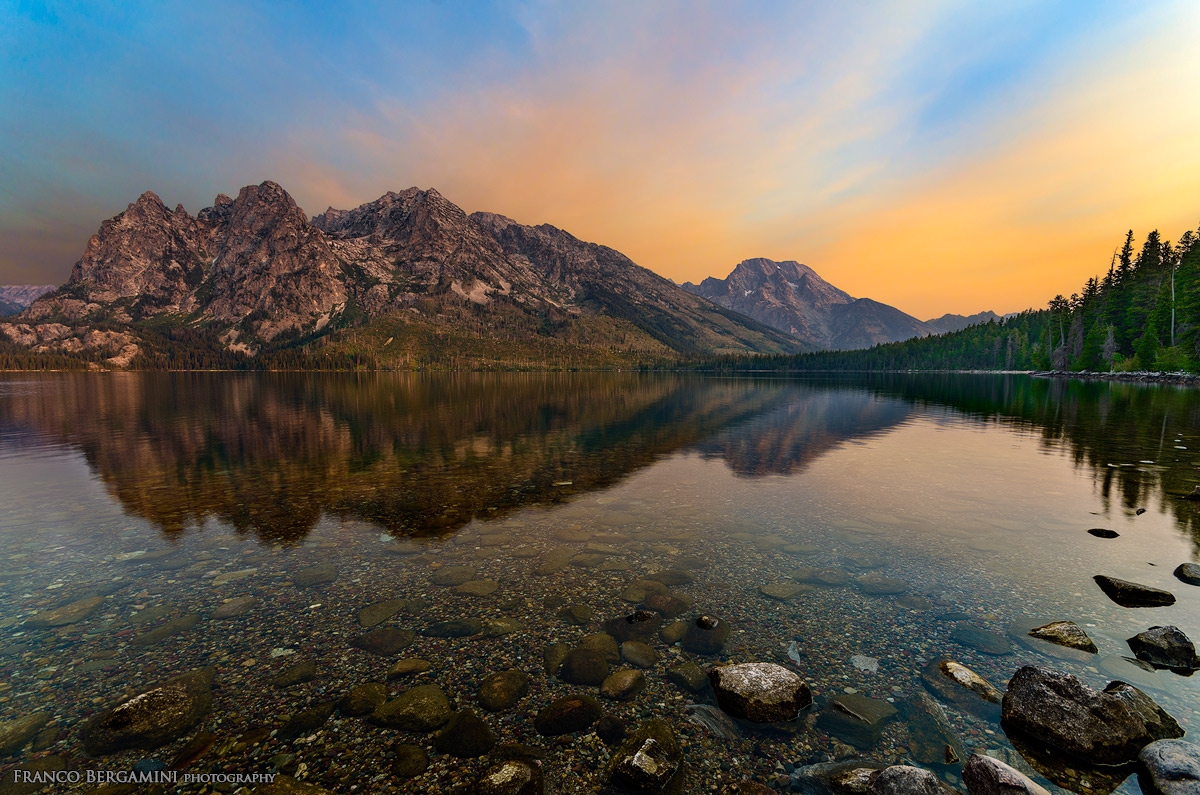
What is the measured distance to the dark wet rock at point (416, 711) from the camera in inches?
358

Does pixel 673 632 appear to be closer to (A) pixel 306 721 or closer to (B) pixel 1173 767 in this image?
(A) pixel 306 721

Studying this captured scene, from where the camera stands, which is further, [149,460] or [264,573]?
[149,460]

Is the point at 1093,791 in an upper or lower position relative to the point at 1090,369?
lower

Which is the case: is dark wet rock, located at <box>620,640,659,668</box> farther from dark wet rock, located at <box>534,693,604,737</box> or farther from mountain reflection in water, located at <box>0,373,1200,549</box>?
mountain reflection in water, located at <box>0,373,1200,549</box>

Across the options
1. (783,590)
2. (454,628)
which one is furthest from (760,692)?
(454,628)

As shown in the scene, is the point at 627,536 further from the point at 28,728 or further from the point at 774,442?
the point at 774,442

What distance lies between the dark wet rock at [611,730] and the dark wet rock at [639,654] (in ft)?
6.31

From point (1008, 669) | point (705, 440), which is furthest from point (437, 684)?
point (705, 440)

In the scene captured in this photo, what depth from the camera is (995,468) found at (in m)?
32.1

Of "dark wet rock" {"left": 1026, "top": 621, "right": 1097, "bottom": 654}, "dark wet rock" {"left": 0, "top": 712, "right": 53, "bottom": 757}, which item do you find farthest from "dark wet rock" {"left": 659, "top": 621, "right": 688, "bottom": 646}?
"dark wet rock" {"left": 0, "top": 712, "right": 53, "bottom": 757}

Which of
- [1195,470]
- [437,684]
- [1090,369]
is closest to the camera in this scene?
[437,684]

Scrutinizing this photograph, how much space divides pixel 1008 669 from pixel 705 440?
35517 mm

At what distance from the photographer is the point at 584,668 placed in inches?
431

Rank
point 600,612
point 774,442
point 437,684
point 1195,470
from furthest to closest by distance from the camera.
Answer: point 774,442 → point 1195,470 → point 600,612 → point 437,684
